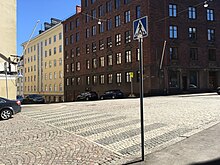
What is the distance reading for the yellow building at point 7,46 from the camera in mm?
18531

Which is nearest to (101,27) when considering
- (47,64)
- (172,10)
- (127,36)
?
(127,36)

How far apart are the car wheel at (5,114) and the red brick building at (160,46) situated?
23.9 metres

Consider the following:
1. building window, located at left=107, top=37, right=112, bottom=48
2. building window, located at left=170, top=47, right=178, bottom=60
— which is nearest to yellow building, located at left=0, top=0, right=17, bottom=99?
building window, located at left=170, top=47, right=178, bottom=60

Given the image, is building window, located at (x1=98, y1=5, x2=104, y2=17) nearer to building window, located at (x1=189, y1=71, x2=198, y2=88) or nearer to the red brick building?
the red brick building

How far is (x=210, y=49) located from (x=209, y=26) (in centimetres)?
395

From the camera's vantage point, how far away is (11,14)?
63.2ft

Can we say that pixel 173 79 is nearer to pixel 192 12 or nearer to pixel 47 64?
pixel 192 12

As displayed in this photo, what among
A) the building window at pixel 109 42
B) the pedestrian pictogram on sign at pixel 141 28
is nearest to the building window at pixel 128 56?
the building window at pixel 109 42

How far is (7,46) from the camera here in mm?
19000

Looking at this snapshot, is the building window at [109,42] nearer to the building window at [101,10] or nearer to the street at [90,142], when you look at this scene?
the building window at [101,10]

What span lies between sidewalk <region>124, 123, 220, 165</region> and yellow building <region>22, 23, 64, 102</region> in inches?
2084

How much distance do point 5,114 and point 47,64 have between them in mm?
53277

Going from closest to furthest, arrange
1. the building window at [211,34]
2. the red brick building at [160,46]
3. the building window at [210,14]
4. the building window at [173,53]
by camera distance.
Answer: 1. the red brick building at [160,46]
2. the building window at [173,53]
3. the building window at [211,34]
4. the building window at [210,14]

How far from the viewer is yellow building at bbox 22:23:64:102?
5947 cm
